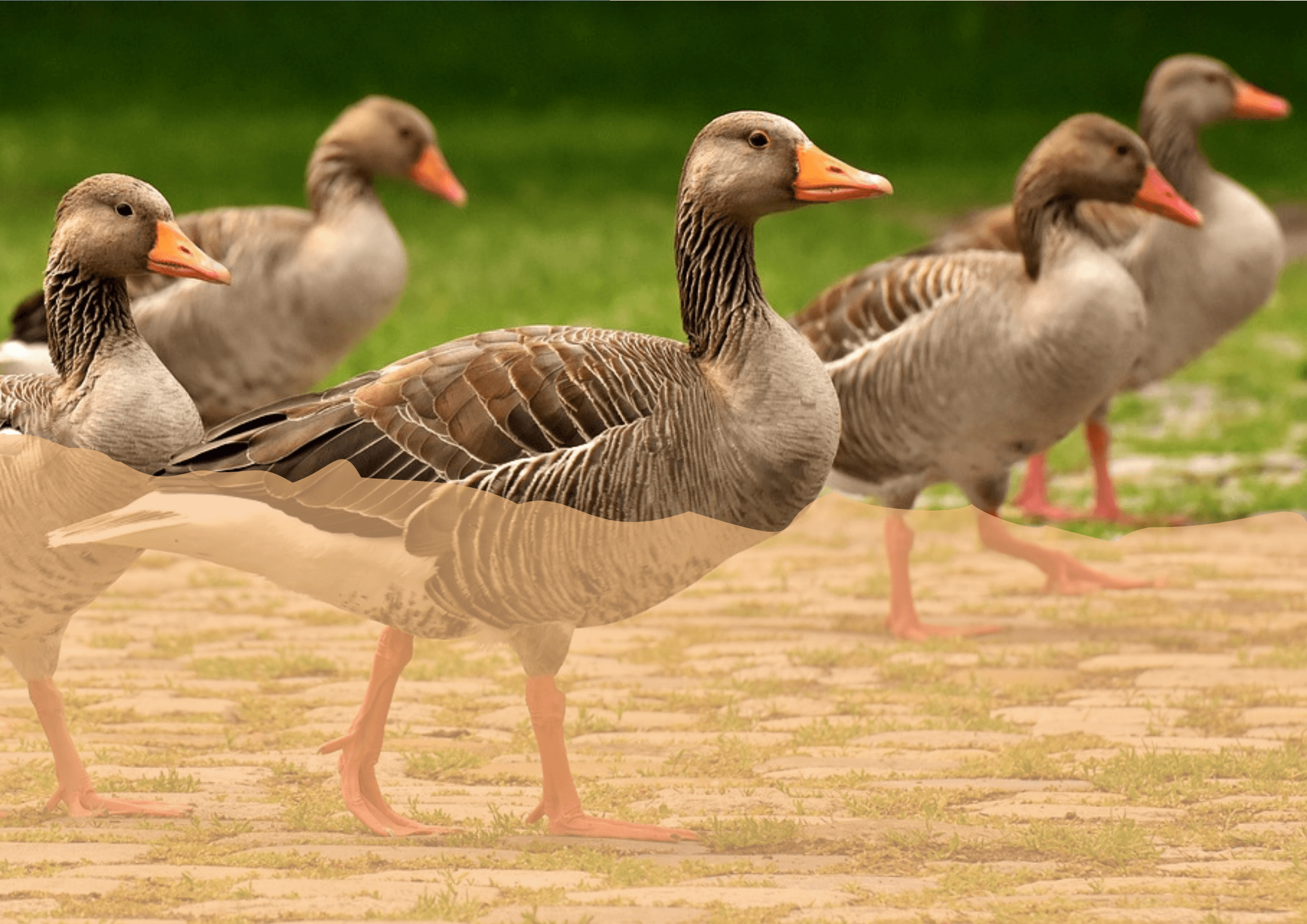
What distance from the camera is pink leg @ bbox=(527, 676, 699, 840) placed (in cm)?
510

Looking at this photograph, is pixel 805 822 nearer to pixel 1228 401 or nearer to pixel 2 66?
pixel 1228 401

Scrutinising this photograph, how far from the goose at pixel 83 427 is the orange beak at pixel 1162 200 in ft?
14.4

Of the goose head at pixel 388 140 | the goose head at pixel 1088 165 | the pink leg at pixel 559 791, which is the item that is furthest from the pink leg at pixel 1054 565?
the goose head at pixel 388 140

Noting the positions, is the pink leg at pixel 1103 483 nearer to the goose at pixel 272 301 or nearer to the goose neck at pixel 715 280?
the goose at pixel 272 301

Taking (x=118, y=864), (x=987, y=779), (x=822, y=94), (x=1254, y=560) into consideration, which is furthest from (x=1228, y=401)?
(x=822, y=94)

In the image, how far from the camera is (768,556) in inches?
364

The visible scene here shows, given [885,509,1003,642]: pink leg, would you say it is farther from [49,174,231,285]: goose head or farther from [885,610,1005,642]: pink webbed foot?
[49,174,231,285]: goose head

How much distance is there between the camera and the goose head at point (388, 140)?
9914 mm

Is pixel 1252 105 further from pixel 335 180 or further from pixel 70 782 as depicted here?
pixel 70 782

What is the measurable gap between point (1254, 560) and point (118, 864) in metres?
6.14

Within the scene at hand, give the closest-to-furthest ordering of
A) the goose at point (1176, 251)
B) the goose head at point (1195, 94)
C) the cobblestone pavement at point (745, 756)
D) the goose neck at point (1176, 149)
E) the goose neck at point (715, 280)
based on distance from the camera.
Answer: the cobblestone pavement at point (745, 756), the goose neck at point (715, 280), the goose at point (1176, 251), the goose neck at point (1176, 149), the goose head at point (1195, 94)

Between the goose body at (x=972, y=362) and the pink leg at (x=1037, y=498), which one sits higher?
the goose body at (x=972, y=362)

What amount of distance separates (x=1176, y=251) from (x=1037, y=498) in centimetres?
159
